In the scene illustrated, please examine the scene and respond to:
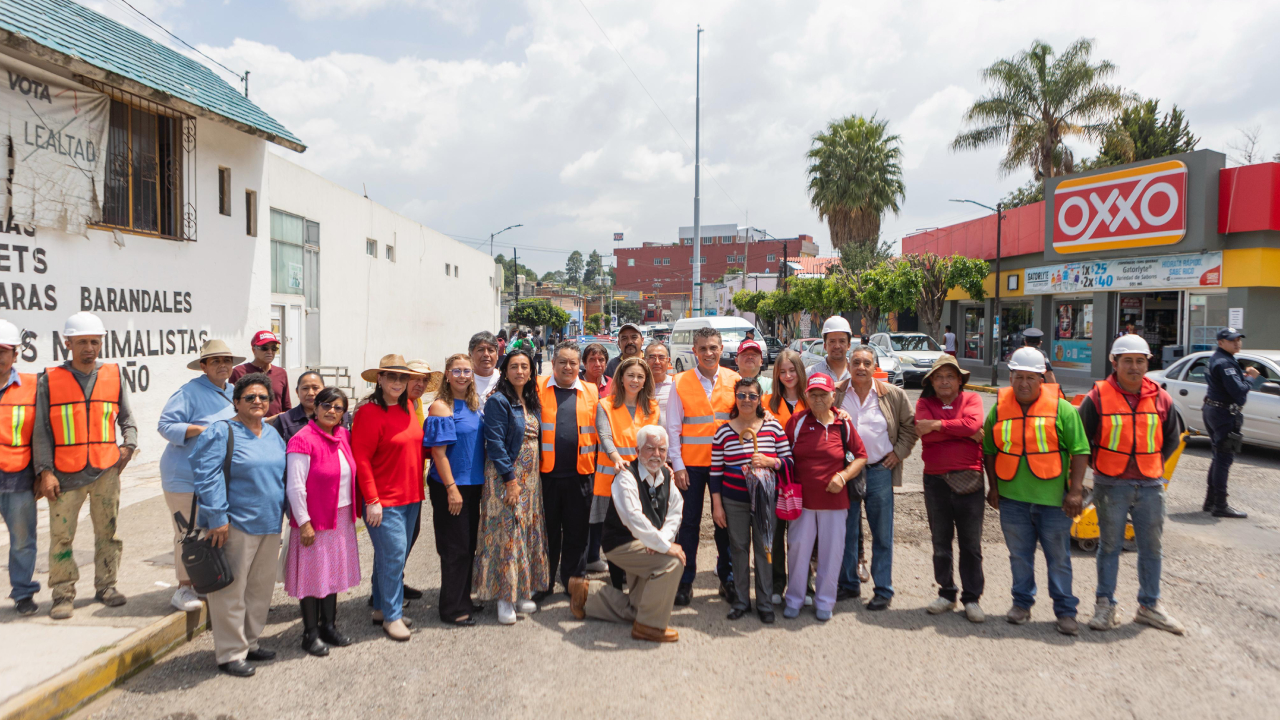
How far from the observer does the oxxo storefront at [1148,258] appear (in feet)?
61.6

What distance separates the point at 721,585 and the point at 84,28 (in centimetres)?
971

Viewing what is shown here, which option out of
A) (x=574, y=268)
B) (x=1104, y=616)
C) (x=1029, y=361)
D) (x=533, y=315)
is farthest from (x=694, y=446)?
(x=574, y=268)

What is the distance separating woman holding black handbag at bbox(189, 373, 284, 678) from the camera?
4008 millimetres

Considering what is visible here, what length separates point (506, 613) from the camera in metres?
4.87

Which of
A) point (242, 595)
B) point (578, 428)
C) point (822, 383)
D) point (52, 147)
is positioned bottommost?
point (242, 595)

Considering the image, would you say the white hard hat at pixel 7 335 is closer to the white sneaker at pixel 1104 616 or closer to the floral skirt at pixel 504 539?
the floral skirt at pixel 504 539

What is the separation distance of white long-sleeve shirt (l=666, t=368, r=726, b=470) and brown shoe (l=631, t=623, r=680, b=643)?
1095mm

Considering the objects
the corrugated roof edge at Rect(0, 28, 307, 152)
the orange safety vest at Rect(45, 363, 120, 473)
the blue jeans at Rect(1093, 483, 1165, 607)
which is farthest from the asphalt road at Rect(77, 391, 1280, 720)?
the corrugated roof edge at Rect(0, 28, 307, 152)

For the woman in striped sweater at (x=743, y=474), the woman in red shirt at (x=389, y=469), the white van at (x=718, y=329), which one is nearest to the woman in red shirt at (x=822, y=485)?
the woman in striped sweater at (x=743, y=474)

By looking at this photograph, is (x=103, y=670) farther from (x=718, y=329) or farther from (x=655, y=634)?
(x=718, y=329)

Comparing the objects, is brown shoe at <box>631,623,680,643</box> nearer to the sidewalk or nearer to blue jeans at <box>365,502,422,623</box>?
blue jeans at <box>365,502,422,623</box>

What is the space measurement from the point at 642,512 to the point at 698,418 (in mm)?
874

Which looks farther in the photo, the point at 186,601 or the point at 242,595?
the point at 186,601

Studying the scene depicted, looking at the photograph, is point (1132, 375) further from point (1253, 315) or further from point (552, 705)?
point (1253, 315)
